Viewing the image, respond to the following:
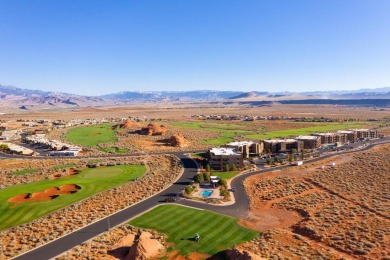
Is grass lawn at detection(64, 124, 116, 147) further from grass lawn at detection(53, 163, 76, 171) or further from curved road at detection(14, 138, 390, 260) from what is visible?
curved road at detection(14, 138, 390, 260)

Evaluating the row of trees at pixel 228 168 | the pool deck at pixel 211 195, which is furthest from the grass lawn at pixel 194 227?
the row of trees at pixel 228 168

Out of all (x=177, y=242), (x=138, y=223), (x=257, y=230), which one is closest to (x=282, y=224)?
(x=257, y=230)

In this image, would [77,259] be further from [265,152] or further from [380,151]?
[380,151]

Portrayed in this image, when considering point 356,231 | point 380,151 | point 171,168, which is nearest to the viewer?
point 356,231

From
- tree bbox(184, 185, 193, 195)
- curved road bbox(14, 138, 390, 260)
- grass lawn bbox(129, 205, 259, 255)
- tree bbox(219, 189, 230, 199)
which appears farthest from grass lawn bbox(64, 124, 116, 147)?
grass lawn bbox(129, 205, 259, 255)

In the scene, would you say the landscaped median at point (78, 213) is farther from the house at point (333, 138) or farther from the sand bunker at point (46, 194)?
the house at point (333, 138)

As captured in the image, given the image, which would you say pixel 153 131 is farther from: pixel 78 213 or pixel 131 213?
pixel 131 213
